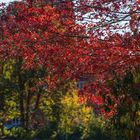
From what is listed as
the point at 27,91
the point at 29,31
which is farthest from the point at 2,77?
the point at 29,31

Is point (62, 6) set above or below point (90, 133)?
above

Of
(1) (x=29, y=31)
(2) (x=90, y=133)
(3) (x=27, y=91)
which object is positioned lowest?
(2) (x=90, y=133)

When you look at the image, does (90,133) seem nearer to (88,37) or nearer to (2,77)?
(2,77)

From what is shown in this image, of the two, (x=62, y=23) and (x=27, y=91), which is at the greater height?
(x=62, y=23)

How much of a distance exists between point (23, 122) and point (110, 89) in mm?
20171

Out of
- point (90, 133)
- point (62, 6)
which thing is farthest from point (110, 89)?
point (90, 133)

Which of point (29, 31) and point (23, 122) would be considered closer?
point (29, 31)

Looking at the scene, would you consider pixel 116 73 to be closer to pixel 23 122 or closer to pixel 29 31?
pixel 29 31

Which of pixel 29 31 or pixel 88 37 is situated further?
pixel 29 31

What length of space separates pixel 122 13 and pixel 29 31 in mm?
2489

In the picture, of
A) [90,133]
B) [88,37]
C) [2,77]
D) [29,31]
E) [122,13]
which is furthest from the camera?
[2,77]

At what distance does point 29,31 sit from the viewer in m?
9.95

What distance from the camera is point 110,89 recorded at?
9.05m

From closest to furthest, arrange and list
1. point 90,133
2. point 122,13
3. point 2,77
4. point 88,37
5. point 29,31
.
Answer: point 122,13, point 88,37, point 29,31, point 90,133, point 2,77
